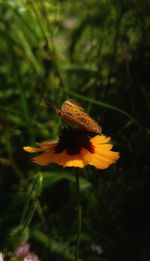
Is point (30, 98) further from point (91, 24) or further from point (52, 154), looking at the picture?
point (52, 154)

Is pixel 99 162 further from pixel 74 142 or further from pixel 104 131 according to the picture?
pixel 104 131

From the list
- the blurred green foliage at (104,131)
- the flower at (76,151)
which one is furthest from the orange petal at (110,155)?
the blurred green foliage at (104,131)

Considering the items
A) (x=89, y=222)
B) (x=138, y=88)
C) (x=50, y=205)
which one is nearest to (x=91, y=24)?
(x=138, y=88)

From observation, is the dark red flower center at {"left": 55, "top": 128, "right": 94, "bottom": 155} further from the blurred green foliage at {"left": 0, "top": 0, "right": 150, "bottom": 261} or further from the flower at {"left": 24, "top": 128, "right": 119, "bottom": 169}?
the blurred green foliage at {"left": 0, "top": 0, "right": 150, "bottom": 261}

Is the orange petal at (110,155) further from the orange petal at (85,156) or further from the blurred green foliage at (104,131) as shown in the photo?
the blurred green foliage at (104,131)

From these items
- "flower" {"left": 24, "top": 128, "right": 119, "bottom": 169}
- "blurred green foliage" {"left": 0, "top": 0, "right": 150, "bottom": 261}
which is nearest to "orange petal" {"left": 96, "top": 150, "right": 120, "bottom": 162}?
"flower" {"left": 24, "top": 128, "right": 119, "bottom": 169}

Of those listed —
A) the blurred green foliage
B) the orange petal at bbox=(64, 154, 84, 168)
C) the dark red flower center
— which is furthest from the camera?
the blurred green foliage

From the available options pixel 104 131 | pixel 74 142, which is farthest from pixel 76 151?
pixel 104 131
